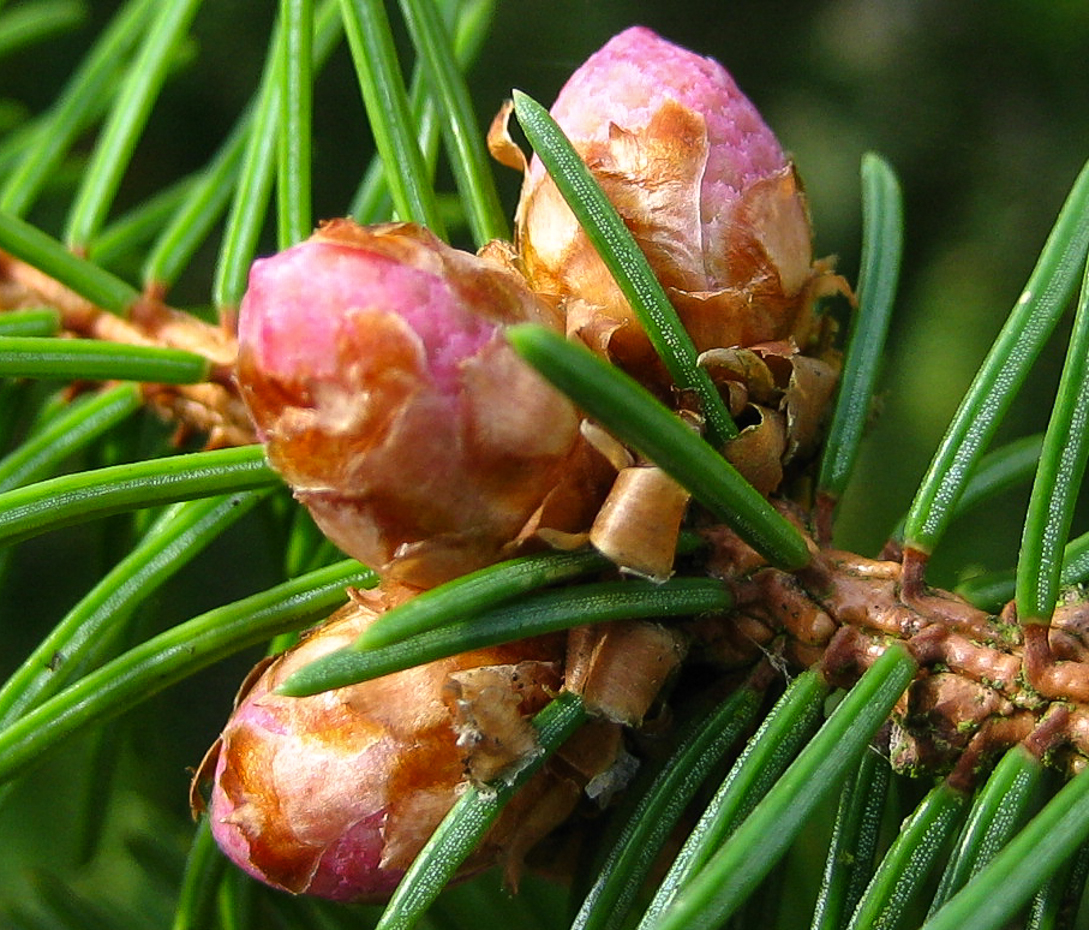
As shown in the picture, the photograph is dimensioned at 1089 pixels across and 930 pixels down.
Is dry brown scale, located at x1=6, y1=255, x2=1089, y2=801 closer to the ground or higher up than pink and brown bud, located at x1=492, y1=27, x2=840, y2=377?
closer to the ground

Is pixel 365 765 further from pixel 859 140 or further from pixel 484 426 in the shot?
pixel 859 140

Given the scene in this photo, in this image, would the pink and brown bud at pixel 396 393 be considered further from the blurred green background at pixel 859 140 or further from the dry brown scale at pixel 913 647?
the blurred green background at pixel 859 140

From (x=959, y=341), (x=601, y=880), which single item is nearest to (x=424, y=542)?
(x=601, y=880)

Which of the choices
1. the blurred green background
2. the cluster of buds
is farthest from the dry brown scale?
the blurred green background

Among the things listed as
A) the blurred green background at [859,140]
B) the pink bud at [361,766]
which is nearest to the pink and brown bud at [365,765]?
the pink bud at [361,766]

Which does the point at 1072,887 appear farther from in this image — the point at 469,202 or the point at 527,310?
the point at 469,202

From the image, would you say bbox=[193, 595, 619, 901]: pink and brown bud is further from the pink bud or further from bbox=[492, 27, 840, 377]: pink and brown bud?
bbox=[492, 27, 840, 377]: pink and brown bud
